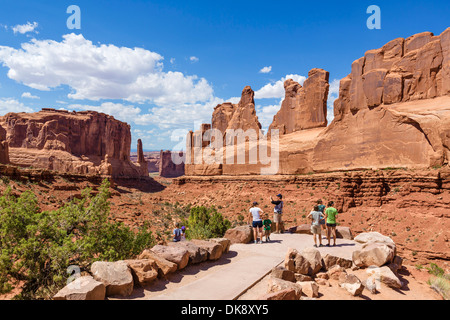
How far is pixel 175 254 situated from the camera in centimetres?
736

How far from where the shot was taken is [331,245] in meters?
11.3

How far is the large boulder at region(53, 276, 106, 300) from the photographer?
465 cm

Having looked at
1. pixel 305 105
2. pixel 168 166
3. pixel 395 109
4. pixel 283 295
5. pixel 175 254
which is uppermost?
pixel 305 105

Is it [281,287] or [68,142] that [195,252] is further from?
[68,142]

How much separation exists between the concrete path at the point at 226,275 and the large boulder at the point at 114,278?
0.93ft

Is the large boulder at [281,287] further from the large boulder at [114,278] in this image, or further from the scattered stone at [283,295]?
the large boulder at [114,278]

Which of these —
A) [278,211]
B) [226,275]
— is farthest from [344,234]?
[226,275]

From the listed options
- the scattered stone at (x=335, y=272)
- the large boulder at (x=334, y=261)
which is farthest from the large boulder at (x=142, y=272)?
the large boulder at (x=334, y=261)

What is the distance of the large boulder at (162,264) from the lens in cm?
672

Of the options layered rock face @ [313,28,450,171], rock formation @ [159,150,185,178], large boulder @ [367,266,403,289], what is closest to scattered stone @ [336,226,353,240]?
large boulder @ [367,266,403,289]

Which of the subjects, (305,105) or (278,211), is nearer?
(278,211)

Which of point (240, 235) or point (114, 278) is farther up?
point (114, 278)

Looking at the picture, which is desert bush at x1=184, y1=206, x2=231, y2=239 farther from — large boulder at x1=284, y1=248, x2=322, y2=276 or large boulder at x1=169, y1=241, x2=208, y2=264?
large boulder at x1=284, y1=248, x2=322, y2=276

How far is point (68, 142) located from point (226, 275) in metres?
87.1
